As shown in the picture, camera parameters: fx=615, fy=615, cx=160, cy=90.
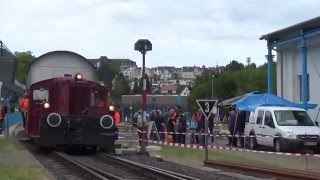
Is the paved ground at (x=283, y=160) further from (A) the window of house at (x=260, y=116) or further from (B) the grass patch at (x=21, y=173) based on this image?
(B) the grass patch at (x=21, y=173)

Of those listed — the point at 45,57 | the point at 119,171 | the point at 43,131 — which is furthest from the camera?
the point at 45,57

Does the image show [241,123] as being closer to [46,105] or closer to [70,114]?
[70,114]

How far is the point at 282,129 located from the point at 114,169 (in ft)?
29.8

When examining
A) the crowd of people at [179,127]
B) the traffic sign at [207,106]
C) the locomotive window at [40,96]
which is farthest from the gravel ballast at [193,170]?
the crowd of people at [179,127]

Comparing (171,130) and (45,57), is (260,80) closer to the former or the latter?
(171,130)

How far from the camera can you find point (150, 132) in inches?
1147

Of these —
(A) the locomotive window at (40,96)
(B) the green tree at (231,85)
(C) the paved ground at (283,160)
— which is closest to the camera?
(C) the paved ground at (283,160)

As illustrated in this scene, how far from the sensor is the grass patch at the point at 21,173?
13.5m

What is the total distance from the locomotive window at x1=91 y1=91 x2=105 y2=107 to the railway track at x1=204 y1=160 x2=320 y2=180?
4930 millimetres

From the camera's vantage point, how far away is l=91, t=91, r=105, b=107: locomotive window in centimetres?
2242

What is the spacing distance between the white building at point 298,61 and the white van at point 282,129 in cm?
527

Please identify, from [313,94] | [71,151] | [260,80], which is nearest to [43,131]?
[71,151]

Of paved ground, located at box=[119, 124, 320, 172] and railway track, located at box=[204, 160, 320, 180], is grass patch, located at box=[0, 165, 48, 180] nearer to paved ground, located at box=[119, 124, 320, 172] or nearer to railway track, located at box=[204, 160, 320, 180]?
railway track, located at box=[204, 160, 320, 180]

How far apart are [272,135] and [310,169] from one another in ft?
23.5
